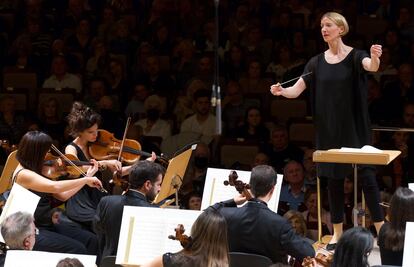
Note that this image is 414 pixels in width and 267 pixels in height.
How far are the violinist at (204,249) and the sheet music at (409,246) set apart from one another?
2.96 ft

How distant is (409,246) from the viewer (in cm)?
486

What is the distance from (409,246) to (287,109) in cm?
489

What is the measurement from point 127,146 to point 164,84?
9.44 ft

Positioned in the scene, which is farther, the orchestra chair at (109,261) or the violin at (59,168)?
the violin at (59,168)

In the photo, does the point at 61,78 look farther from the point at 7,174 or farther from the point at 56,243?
the point at 56,243

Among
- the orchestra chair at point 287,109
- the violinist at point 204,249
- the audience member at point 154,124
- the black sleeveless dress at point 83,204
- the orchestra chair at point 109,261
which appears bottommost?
the orchestra chair at point 109,261

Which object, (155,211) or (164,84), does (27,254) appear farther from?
(164,84)

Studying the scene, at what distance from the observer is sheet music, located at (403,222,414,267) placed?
4.84m

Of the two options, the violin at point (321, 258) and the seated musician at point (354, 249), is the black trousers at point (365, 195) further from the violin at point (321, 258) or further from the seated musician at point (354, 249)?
the seated musician at point (354, 249)

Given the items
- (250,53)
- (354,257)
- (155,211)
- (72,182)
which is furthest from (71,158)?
(250,53)

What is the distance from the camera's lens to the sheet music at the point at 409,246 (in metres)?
4.84

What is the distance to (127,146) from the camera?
742cm

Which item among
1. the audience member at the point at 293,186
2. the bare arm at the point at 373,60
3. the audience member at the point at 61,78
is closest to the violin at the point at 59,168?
the audience member at the point at 293,186

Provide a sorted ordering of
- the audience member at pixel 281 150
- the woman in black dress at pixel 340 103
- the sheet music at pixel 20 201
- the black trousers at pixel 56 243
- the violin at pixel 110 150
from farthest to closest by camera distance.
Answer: the audience member at pixel 281 150 → the violin at pixel 110 150 → the black trousers at pixel 56 243 → the woman in black dress at pixel 340 103 → the sheet music at pixel 20 201
